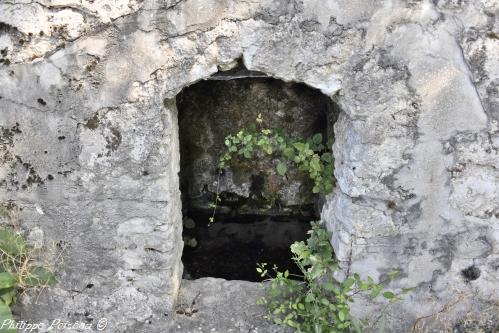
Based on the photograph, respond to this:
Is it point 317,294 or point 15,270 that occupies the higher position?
point 15,270

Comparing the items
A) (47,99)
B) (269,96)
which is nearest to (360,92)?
(269,96)

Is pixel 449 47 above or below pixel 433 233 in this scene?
above

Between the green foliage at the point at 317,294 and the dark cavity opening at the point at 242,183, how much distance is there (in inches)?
23.8

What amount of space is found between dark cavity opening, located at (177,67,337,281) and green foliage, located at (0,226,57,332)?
3.11ft

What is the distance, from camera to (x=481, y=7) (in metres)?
2.01

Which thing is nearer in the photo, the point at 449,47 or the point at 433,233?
the point at 449,47

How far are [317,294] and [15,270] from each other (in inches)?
61.0

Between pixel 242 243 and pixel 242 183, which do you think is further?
pixel 242 243

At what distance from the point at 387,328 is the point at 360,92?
4.10 ft

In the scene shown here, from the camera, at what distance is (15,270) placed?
2488mm

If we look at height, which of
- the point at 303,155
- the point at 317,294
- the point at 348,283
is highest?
the point at 303,155

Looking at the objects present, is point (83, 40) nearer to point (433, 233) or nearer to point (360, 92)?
point (360, 92)

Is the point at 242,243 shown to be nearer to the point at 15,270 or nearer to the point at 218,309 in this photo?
the point at 218,309

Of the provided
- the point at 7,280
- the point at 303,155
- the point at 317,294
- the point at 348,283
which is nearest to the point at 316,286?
the point at 317,294
